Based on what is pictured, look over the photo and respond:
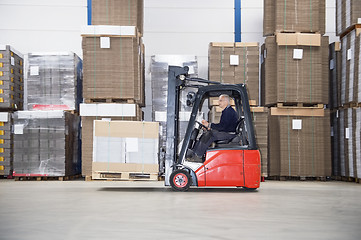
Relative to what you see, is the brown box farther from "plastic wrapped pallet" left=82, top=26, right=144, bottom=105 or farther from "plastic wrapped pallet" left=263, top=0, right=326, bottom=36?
"plastic wrapped pallet" left=263, top=0, right=326, bottom=36

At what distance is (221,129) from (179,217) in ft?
7.99

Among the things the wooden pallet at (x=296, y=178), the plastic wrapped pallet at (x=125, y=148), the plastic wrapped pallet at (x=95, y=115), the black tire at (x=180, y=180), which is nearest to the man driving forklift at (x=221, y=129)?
the black tire at (x=180, y=180)

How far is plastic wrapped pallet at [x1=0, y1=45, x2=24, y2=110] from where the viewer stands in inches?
341

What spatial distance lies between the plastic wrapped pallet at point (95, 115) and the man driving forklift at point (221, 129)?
245 centimetres

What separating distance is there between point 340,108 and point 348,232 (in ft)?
19.8

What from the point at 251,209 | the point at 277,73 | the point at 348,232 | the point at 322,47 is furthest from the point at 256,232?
the point at 322,47

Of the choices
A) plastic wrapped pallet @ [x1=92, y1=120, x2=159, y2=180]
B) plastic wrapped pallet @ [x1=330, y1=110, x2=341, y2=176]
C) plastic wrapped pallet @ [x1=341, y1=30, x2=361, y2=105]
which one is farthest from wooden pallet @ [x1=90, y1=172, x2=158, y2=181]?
plastic wrapped pallet @ [x1=330, y1=110, x2=341, y2=176]

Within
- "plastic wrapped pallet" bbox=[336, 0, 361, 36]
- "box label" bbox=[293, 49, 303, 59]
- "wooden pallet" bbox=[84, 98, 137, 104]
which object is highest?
"plastic wrapped pallet" bbox=[336, 0, 361, 36]

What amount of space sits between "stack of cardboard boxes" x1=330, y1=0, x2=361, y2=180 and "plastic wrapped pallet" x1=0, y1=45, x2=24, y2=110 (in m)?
6.48

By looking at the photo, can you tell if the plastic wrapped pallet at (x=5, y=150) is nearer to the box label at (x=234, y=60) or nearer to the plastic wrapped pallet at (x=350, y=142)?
the box label at (x=234, y=60)

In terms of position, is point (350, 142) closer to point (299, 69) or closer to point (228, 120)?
point (299, 69)

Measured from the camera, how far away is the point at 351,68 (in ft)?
26.6

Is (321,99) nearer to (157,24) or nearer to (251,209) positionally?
(157,24)

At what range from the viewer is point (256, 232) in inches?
117
